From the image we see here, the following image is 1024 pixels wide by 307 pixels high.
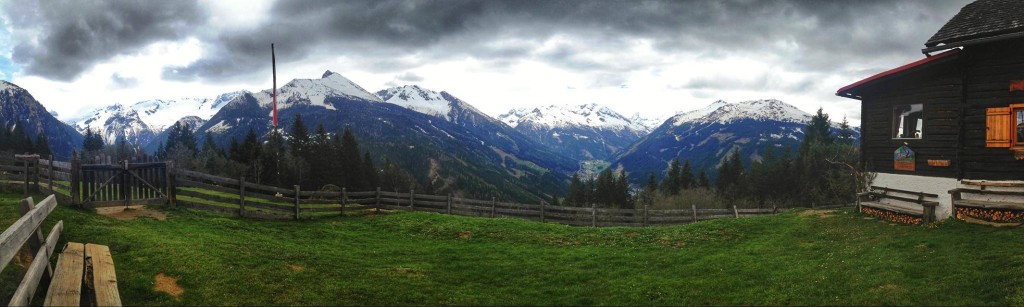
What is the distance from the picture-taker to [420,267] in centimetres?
1447

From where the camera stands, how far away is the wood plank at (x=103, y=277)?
7.23 metres

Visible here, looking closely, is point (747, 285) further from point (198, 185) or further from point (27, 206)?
point (198, 185)

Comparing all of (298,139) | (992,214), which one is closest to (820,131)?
(992,214)

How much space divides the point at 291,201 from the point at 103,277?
1672 centimetres

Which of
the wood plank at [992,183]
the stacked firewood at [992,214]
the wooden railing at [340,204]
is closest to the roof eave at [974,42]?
the wood plank at [992,183]

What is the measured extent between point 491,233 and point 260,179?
64.2 metres

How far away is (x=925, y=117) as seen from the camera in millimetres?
21828

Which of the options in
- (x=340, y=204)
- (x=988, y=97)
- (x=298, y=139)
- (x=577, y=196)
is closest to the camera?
(x=988, y=97)

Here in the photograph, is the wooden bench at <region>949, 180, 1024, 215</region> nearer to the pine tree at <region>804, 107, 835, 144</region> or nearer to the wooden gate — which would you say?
the wooden gate

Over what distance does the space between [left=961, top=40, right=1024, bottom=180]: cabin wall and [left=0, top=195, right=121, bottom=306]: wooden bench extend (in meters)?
27.1

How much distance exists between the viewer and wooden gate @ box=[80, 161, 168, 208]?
18.7 metres

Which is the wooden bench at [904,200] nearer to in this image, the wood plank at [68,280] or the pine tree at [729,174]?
the wood plank at [68,280]

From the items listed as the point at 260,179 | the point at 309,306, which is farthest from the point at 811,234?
the point at 260,179

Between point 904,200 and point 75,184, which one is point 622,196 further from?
point 75,184
